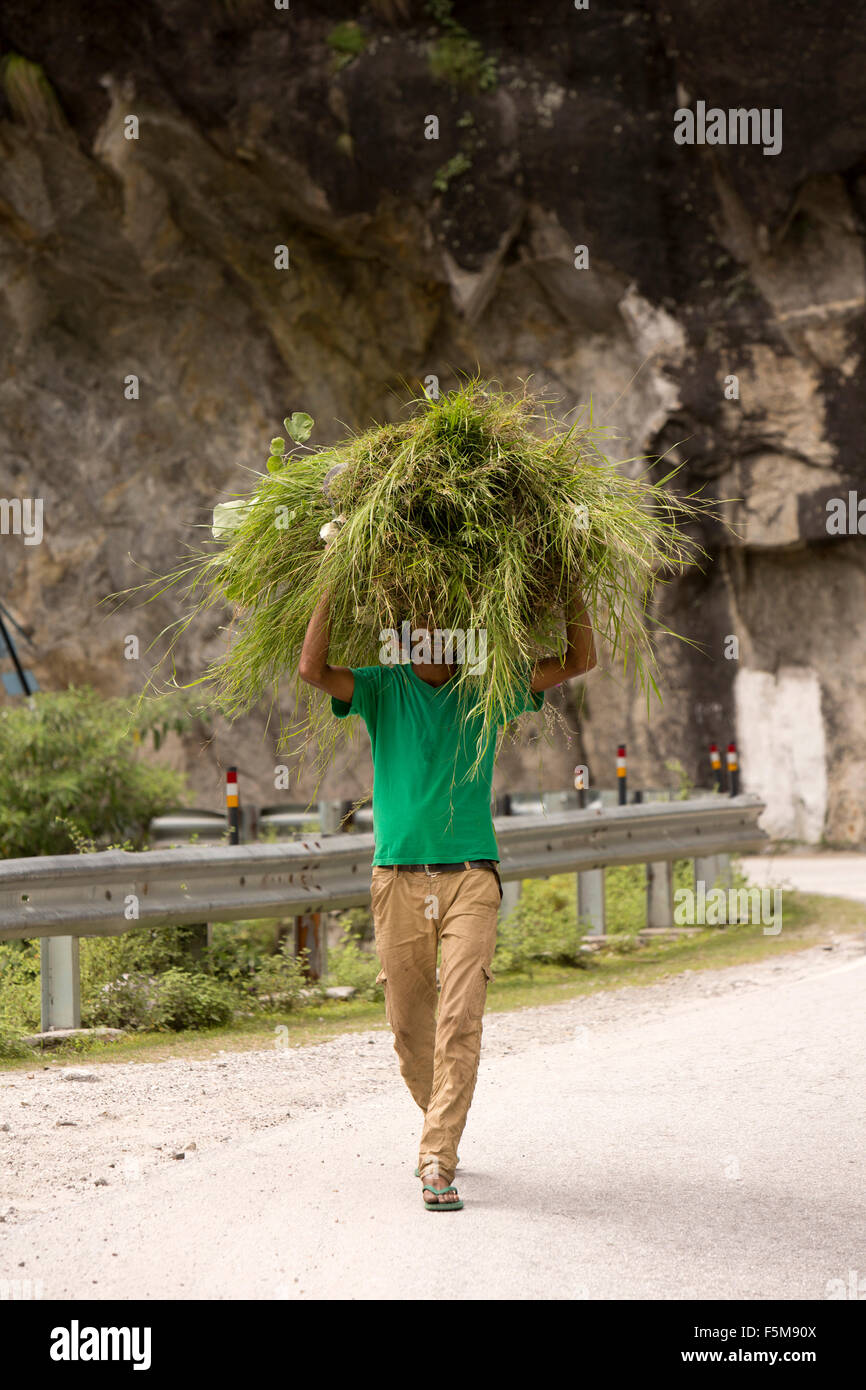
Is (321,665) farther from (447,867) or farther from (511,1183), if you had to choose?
(511,1183)

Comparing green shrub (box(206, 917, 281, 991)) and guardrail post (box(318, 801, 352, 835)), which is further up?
guardrail post (box(318, 801, 352, 835))

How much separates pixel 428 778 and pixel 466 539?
819mm

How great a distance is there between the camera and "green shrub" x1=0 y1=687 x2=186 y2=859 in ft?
38.2

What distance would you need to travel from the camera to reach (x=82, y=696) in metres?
13.7

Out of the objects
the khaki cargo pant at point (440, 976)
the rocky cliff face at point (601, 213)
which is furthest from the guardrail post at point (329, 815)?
the rocky cliff face at point (601, 213)

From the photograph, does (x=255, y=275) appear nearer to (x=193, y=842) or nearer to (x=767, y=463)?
(x=767, y=463)

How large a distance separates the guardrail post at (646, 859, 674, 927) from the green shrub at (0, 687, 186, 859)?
4219 mm

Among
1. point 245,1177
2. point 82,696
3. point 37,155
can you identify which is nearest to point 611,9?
point 37,155

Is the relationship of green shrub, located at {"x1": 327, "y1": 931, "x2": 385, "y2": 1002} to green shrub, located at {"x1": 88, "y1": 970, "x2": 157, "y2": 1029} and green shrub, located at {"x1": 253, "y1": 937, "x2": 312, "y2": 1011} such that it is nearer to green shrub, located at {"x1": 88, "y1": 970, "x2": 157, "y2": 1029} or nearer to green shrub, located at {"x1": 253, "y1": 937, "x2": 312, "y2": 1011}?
green shrub, located at {"x1": 253, "y1": 937, "x2": 312, "y2": 1011}

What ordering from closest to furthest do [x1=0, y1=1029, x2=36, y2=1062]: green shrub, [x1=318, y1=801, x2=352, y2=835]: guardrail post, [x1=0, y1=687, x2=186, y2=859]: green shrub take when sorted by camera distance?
[x1=0, y1=1029, x2=36, y2=1062]: green shrub
[x1=318, y1=801, x2=352, y2=835]: guardrail post
[x1=0, y1=687, x2=186, y2=859]: green shrub

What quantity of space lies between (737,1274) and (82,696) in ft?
35.4

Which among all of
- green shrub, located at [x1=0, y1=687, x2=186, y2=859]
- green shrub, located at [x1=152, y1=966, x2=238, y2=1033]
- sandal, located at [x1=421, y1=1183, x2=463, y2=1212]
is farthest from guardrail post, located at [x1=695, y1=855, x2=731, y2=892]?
sandal, located at [x1=421, y1=1183, x2=463, y2=1212]

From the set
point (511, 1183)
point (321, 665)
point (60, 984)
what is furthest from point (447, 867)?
point (60, 984)

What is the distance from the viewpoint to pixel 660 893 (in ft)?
38.1
